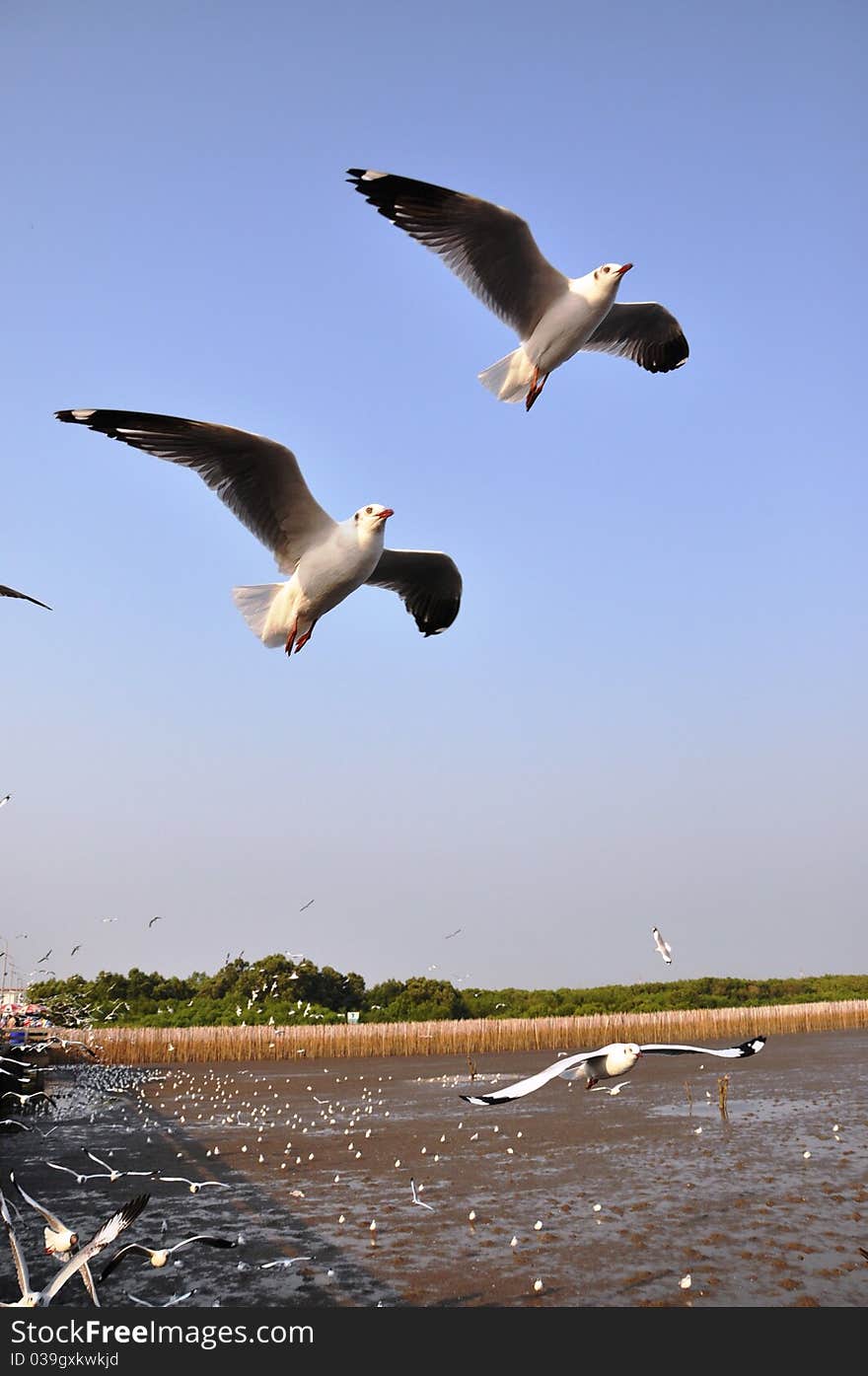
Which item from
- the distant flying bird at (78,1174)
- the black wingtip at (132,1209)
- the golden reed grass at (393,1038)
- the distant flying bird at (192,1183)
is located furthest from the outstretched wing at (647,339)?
the golden reed grass at (393,1038)

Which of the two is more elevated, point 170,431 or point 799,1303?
point 170,431

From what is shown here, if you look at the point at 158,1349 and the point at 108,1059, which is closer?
the point at 158,1349

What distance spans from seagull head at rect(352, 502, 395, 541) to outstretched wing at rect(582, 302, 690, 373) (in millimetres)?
4188

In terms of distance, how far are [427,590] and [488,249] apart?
2.26 metres

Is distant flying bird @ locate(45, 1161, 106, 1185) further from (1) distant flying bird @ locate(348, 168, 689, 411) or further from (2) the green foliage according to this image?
(2) the green foliage

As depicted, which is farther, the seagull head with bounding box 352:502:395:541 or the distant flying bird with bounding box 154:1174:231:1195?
the distant flying bird with bounding box 154:1174:231:1195

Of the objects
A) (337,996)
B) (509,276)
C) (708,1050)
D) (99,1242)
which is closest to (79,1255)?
(99,1242)

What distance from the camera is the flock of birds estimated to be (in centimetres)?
621

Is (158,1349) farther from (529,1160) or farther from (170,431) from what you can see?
(529,1160)

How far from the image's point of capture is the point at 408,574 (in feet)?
26.0

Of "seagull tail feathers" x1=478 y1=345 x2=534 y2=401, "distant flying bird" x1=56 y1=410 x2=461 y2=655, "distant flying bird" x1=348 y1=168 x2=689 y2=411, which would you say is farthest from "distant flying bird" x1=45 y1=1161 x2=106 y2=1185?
"distant flying bird" x1=348 y1=168 x2=689 y2=411

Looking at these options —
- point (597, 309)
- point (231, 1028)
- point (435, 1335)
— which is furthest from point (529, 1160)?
point (231, 1028)

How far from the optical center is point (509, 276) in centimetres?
739

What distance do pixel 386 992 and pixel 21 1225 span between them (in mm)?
39554
